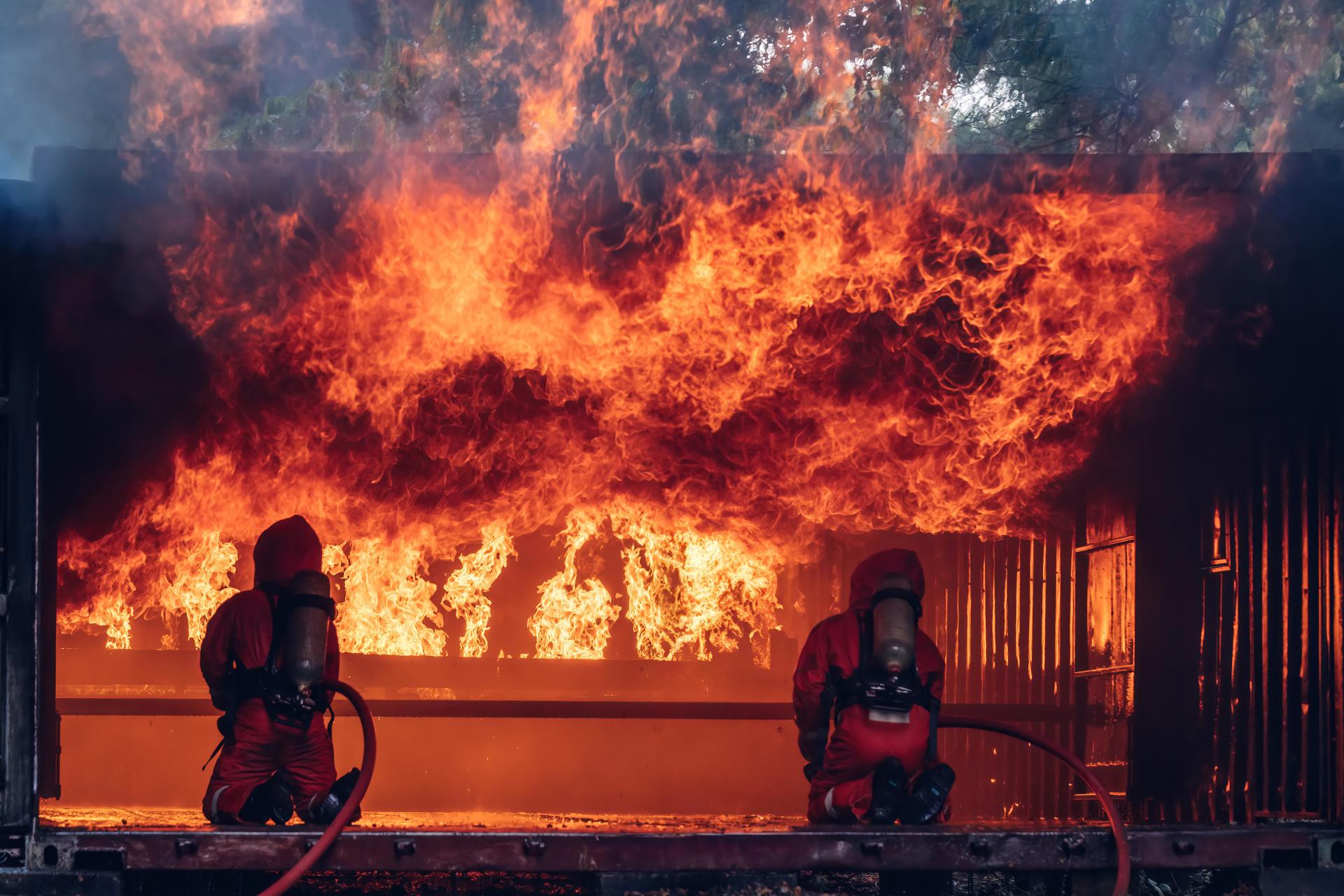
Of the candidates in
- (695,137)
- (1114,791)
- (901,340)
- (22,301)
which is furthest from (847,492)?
(695,137)

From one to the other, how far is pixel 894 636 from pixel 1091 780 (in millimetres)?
1035

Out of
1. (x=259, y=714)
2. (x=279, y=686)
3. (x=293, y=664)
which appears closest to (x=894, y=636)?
(x=293, y=664)

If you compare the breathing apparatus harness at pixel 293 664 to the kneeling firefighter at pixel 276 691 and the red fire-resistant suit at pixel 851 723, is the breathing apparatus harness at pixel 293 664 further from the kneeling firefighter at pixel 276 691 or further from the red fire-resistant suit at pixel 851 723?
the red fire-resistant suit at pixel 851 723

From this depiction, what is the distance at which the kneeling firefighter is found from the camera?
6180mm

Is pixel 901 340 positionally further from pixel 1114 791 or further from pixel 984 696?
pixel 984 696

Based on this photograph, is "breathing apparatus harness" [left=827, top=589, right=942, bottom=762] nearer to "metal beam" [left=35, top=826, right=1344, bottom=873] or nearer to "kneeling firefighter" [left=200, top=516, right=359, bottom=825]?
"metal beam" [left=35, top=826, right=1344, bottom=873]

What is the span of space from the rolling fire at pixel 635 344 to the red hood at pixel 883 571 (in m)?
1.26

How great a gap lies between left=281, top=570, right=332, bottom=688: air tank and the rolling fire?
5.26 ft

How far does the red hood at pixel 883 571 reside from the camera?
648 cm

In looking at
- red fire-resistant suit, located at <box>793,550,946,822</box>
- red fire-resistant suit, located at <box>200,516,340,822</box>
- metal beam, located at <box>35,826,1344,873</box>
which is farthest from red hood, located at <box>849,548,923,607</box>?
red fire-resistant suit, located at <box>200,516,340,822</box>

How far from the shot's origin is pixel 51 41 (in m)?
19.1

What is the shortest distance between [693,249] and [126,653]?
661cm

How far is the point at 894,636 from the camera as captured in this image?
6.16m

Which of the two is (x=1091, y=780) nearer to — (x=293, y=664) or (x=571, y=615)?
(x=293, y=664)
